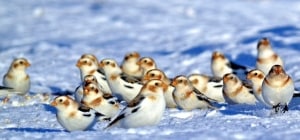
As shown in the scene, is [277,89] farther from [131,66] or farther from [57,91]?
[57,91]

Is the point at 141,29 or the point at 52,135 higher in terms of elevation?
the point at 141,29

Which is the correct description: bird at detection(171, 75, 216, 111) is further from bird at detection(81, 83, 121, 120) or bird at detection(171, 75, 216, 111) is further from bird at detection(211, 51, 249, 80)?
bird at detection(211, 51, 249, 80)

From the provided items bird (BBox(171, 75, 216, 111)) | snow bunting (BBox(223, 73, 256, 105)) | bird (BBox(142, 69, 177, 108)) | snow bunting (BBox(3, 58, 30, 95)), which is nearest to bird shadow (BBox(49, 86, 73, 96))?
snow bunting (BBox(3, 58, 30, 95))

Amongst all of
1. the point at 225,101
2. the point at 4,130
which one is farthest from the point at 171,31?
the point at 4,130

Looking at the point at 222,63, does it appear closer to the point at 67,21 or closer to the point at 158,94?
the point at 158,94

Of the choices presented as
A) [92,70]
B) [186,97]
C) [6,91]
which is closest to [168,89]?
[186,97]

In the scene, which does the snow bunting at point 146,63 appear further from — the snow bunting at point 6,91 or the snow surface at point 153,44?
the snow bunting at point 6,91
